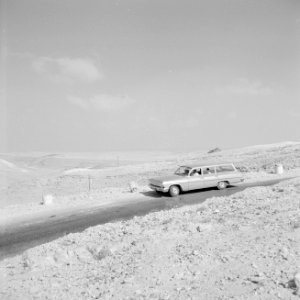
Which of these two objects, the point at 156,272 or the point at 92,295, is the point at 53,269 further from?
the point at 156,272

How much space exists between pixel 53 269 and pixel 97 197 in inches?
388

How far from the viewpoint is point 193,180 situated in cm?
1589

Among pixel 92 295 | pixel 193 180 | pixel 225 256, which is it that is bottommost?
pixel 92 295

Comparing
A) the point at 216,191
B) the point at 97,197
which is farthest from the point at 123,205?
the point at 216,191

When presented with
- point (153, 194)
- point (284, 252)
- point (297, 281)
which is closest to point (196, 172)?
point (153, 194)

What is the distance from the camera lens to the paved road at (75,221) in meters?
9.78

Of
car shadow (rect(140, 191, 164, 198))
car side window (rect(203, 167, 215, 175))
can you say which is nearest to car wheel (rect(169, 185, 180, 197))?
car shadow (rect(140, 191, 164, 198))

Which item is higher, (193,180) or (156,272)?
(193,180)

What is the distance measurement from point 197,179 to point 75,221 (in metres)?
6.88

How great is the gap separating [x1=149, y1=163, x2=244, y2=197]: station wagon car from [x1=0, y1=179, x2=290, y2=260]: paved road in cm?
43

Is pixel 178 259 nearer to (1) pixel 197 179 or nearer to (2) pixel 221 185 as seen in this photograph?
(1) pixel 197 179

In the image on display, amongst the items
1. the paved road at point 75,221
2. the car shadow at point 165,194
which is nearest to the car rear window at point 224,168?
the car shadow at point 165,194

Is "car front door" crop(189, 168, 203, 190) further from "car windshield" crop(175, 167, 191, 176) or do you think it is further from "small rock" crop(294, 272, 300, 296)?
"small rock" crop(294, 272, 300, 296)

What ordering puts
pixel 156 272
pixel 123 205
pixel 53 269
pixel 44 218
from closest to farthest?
pixel 156 272
pixel 53 269
pixel 44 218
pixel 123 205
